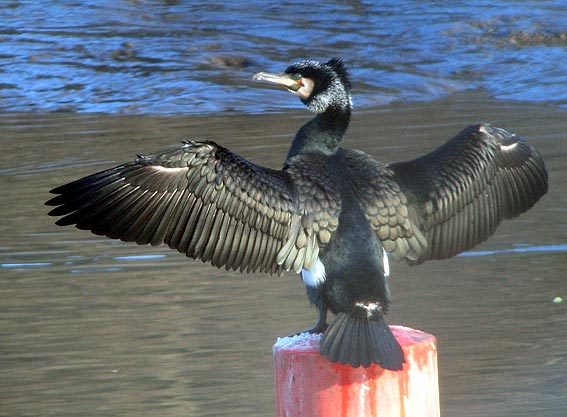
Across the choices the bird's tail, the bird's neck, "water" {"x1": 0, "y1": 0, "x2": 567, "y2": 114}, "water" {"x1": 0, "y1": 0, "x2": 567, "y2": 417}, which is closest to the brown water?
"water" {"x1": 0, "y1": 0, "x2": 567, "y2": 417}

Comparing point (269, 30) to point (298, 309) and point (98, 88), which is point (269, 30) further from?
point (298, 309)

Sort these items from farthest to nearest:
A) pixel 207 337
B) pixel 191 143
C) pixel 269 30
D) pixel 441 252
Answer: pixel 269 30 < pixel 207 337 < pixel 441 252 < pixel 191 143

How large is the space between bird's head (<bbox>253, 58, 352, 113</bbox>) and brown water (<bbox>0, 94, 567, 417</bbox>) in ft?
Answer: 4.34

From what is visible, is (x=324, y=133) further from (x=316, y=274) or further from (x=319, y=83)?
(x=316, y=274)

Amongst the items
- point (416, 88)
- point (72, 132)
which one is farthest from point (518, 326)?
point (416, 88)

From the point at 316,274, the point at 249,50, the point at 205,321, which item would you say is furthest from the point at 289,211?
the point at 249,50

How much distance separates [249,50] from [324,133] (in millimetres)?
10157

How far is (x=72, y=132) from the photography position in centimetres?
1258

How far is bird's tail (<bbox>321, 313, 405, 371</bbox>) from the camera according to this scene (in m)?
4.20

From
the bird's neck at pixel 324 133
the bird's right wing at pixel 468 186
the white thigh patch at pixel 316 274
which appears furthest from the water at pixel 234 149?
the bird's neck at pixel 324 133

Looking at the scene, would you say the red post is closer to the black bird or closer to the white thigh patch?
the black bird

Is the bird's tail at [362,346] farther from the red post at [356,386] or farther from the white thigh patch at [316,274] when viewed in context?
the white thigh patch at [316,274]

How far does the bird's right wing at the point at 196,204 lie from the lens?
15.7ft

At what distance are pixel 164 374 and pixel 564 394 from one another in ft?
5.75
